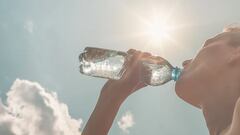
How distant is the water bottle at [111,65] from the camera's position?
4647mm

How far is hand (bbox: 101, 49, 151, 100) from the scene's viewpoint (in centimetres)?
364

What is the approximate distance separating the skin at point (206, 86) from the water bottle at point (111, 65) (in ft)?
2.40

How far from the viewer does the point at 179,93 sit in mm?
3301

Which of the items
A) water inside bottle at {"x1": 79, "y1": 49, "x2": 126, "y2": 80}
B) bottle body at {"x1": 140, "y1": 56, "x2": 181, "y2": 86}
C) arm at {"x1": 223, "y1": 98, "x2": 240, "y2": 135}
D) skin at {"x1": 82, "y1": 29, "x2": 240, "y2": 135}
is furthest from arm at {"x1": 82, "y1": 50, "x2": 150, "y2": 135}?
arm at {"x1": 223, "y1": 98, "x2": 240, "y2": 135}

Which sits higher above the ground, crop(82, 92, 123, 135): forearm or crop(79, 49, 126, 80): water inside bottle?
crop(79, 49, 126, 80): water inside bottle

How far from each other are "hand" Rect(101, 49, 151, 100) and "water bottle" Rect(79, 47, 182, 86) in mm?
611

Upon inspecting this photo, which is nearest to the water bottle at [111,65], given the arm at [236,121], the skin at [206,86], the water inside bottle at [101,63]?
the water inside bottle at [101,63]

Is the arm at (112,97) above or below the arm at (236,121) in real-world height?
above

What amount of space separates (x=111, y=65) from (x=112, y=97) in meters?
1.62

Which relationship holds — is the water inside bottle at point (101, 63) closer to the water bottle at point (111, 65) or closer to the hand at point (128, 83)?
the water bottle at point (111, 65)

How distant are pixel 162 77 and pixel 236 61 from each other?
1.82m

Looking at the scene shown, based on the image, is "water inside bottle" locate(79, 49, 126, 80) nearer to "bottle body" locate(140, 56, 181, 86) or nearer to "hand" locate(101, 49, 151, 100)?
"bottle body" locate(140, 56, 181, 86)

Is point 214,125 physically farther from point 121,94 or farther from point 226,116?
point 121,94

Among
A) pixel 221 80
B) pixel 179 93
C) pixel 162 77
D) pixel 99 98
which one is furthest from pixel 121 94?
pixel 162 77
